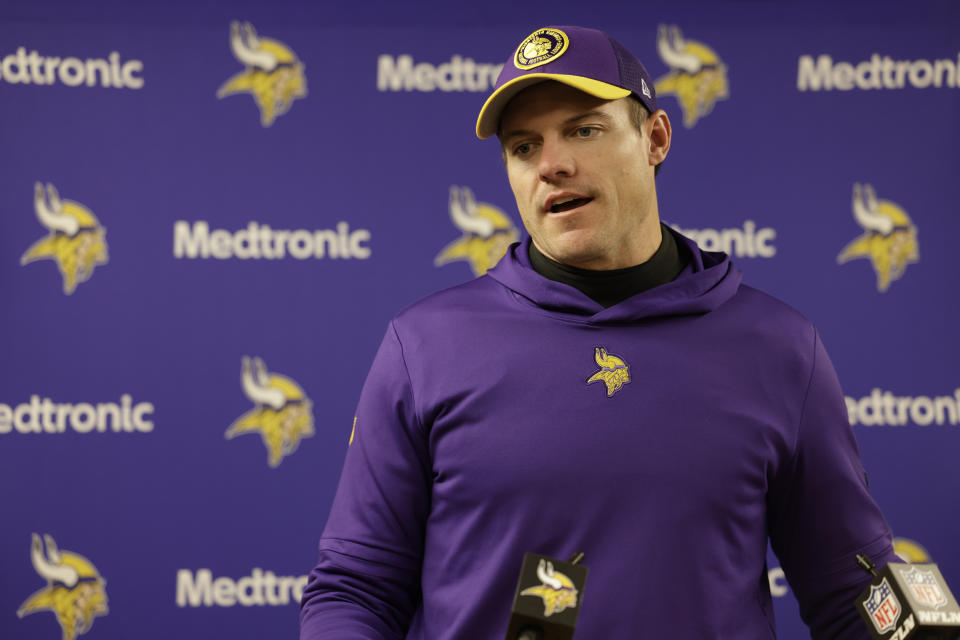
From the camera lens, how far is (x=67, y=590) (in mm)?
2316

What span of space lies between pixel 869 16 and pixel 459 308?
2070 mm

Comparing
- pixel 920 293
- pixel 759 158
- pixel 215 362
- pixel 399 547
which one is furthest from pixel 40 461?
pixel 920 293

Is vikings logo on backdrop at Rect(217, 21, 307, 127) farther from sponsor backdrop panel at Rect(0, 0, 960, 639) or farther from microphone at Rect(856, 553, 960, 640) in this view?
microphone at Rect(856, 553, 960, 640)

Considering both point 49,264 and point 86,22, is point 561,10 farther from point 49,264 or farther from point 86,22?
point 49,264

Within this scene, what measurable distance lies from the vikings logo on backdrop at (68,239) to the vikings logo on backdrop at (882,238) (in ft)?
6.93

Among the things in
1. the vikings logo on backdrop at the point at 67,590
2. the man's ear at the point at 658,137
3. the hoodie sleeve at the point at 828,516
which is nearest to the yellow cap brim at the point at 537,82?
the man's ear at the point at 658,137

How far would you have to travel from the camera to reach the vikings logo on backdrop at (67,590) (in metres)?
2.32

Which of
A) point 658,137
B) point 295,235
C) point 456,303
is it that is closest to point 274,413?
point 295,235

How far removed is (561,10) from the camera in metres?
2.51

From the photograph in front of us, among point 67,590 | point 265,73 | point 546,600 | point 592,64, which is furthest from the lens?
point 265,73

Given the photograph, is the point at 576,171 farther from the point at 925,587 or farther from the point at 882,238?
the point at 882,238

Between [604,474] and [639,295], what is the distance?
0.23 meters

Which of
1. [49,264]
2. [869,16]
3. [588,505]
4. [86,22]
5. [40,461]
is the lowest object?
[40,461]

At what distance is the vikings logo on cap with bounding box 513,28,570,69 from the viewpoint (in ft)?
3.24
